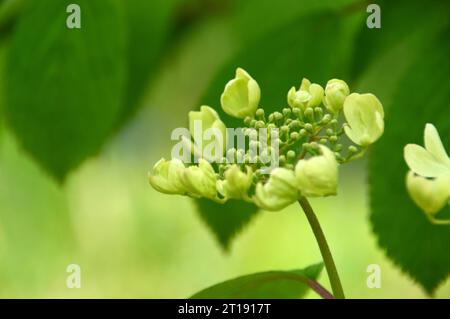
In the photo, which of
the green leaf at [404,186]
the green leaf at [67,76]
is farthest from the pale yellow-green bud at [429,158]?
the green leaf at [67,76]

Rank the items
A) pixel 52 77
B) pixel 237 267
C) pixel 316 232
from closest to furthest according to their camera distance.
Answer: pixel 316 232
pixel 52 77
pixel 237 267

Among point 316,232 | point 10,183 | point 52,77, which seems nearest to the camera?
point 316,232

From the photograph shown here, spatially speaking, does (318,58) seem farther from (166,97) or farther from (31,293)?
(31,293)

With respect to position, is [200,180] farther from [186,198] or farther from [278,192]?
[186,198]

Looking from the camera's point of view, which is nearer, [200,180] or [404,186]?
[200,180]

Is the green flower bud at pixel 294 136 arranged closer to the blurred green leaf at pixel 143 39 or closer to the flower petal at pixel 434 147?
the flower petal at pixel 434 147

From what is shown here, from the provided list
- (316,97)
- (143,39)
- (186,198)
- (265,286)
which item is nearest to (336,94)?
(316,97)

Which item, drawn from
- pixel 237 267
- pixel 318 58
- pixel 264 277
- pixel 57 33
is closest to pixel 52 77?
pixel 57 33
